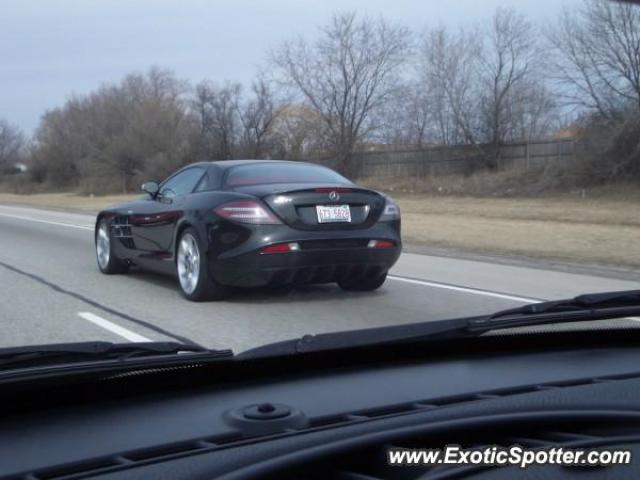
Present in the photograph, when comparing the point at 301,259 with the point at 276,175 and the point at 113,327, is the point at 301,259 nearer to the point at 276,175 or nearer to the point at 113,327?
the point at 276,175

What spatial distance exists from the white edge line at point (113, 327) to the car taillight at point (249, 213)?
1.47 metres

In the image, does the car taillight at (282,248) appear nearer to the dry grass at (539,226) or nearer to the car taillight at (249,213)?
the car taillight at (249,213)

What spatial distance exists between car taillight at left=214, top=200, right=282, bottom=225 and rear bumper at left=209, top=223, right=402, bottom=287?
92 mm

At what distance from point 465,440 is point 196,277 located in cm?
661

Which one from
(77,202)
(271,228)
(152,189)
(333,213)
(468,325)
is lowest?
(77,202)

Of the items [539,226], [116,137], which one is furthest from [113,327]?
[116,137]

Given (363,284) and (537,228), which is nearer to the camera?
(363,284)

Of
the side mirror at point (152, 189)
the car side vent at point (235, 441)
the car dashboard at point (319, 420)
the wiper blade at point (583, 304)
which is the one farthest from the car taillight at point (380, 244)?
the car side vent at point (235, 441)

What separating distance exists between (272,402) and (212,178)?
20.4 ft

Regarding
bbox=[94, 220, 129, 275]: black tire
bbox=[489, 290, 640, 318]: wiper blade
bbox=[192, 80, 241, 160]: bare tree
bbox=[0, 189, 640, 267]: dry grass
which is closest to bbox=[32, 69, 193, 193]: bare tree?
bbox=[192, 80, 241, 160]: bare tree

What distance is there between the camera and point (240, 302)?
8984 mm

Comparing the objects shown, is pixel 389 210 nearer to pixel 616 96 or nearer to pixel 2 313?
pixel 2 313

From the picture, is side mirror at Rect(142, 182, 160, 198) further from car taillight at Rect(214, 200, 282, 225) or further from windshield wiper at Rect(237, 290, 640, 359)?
windshield wiper at Rect(237, 290, 640, 359)

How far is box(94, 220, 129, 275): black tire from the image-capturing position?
11.4m
